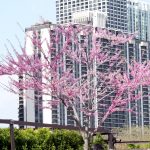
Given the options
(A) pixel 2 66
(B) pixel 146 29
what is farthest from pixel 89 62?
(B) pixel 146 29

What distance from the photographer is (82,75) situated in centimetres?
982

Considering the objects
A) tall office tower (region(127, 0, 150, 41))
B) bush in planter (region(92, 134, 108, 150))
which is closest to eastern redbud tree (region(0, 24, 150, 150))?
bush in planter (region(92, 134, 108, 150))

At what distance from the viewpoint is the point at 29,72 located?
352 inches

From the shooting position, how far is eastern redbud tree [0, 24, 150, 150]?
8859 mm

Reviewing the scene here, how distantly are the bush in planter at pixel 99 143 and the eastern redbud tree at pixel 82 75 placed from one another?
4.43 feet

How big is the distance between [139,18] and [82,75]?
132m

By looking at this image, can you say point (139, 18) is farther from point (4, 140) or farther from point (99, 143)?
point (4, 140)

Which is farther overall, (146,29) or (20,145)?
(146,29)

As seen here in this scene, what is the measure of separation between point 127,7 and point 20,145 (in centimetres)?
12249

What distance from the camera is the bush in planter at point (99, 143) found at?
1155cm

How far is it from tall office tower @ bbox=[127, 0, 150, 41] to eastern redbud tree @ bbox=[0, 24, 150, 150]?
12207 cm

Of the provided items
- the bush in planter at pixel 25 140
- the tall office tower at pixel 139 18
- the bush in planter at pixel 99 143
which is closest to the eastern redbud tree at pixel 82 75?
the bush in planter at pixel 25 140

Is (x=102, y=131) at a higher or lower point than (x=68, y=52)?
lower

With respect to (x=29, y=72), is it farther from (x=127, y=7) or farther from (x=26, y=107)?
(x=127, y=7)
